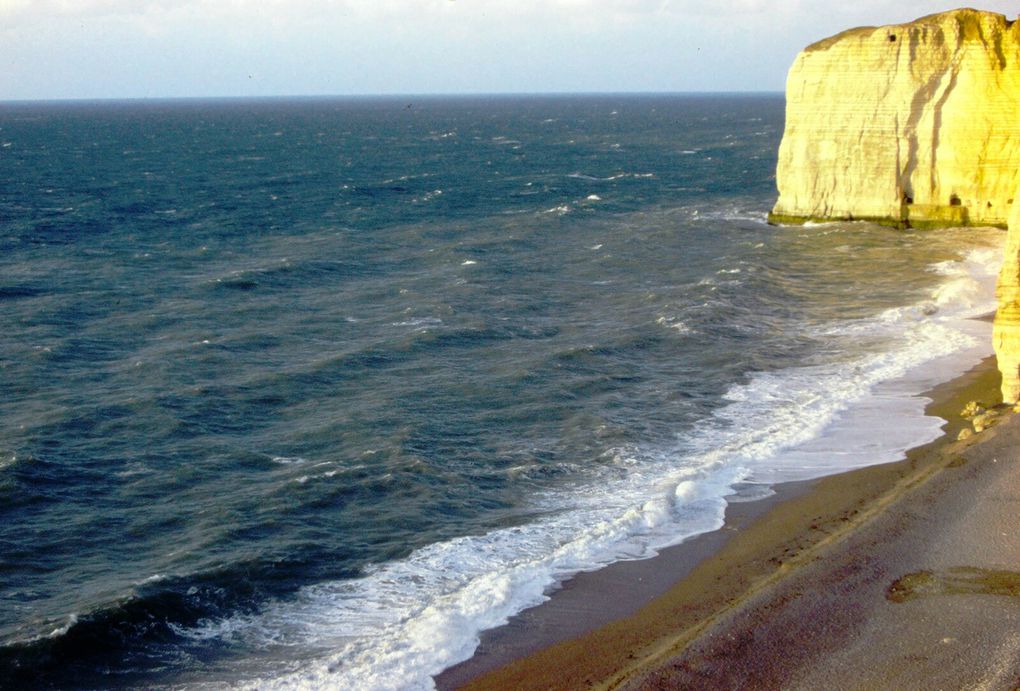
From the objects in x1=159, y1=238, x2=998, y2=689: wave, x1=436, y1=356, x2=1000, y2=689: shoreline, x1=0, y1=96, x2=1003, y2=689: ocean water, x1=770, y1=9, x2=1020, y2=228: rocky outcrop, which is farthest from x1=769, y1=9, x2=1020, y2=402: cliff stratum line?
x1=436, y1=356, x2=1000, y2=689: shoreline

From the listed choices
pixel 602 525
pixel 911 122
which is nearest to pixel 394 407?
pixel 602 525

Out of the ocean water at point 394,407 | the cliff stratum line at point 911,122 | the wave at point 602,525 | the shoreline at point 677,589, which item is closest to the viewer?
the shoreline at point 677,589

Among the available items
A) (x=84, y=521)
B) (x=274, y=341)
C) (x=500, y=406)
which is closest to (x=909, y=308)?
(x=500, y=406)

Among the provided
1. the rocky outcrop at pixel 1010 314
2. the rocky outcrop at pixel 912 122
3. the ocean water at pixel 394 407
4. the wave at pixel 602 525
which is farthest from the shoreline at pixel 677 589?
the rocky outcrop at pixel 912 122

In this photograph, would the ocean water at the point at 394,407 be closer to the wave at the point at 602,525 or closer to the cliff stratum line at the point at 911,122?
the wave at the point at 602,525

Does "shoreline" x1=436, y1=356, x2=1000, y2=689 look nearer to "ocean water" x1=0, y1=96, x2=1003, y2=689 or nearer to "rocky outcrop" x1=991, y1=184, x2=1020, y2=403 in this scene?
"ocean water" x1=0, y1=96, x2=1003, y2=689

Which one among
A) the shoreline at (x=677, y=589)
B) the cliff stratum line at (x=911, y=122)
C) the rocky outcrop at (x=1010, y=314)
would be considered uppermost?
the cliff stratum line at (x=911, y=122)

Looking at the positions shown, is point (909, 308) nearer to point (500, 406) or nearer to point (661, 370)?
point (661, 370)
